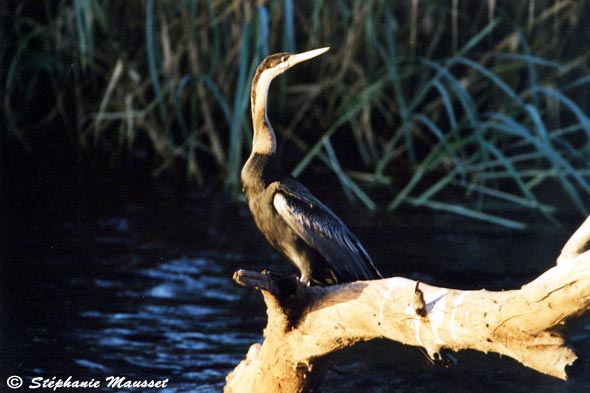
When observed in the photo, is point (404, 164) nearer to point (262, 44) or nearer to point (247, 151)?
point (247, 151)

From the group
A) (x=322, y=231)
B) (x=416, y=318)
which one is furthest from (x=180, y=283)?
(x=416, y=318)

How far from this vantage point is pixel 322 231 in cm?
238

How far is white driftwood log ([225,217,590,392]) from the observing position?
65.6 inches

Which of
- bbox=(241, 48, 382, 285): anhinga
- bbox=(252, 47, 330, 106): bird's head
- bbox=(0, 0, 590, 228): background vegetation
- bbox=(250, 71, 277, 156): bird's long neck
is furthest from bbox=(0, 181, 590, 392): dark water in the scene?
bbox=(252, 47, 330, 106): bird's head

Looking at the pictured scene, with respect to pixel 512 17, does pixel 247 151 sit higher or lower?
lower

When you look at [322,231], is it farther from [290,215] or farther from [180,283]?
[180,283]

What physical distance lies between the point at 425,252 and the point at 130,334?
1390 mm

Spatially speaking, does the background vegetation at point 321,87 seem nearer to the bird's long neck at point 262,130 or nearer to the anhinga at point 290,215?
the anhinga at point 290,215

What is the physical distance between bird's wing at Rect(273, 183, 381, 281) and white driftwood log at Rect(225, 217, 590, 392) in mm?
216

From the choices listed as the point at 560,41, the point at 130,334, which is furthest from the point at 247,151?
the point at 560,41

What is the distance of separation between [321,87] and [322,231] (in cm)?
194

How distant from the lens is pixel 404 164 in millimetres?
4742

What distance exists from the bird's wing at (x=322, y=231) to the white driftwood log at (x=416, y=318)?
0.71 feet

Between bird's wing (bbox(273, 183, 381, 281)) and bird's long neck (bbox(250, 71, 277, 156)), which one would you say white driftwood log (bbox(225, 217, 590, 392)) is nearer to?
bird's wing (bbox(273, 183, 381, 281))
